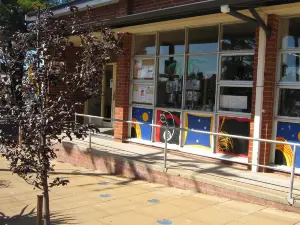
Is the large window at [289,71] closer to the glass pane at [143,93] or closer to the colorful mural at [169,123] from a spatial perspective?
the colorful mural at [169,123]

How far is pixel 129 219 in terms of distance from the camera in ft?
17.1

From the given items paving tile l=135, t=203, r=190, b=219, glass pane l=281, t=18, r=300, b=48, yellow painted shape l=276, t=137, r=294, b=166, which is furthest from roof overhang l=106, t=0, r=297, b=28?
paving tile l=135, t=203, r=190, b=219

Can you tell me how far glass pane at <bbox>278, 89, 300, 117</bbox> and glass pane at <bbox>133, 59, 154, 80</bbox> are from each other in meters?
3.67

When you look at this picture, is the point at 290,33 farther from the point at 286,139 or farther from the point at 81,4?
the point at 81,4

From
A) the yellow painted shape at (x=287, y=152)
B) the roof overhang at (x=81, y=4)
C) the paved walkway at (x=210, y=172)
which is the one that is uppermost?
the roof overhang at (x=81, y=4)

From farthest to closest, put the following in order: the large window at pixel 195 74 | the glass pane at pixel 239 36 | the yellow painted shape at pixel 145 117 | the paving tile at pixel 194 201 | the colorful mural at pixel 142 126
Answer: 1. the yellow painted shape at pixel 145 117
2. the colorful mural at pixel 142 126
3. the large window at pixel 195 74
4. the glass pane at pixel 239 36
5. the paving tile at pixel 194 201

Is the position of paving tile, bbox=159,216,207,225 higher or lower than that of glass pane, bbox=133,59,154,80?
lower

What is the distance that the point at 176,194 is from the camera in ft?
21.4

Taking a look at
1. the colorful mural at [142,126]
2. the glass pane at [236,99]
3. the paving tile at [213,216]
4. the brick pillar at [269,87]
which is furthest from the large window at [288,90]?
the colorful mural at [142,126]

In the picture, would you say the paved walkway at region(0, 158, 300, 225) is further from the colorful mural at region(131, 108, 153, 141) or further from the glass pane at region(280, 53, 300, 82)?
the glass pane at region(280, 53, 300, 82)

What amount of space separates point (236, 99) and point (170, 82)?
2.03 meters

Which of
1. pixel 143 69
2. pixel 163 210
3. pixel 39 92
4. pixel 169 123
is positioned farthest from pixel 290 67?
pixel 39 92

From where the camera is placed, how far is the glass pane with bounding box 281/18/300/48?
6969 mm

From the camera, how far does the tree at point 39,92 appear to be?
365cm
